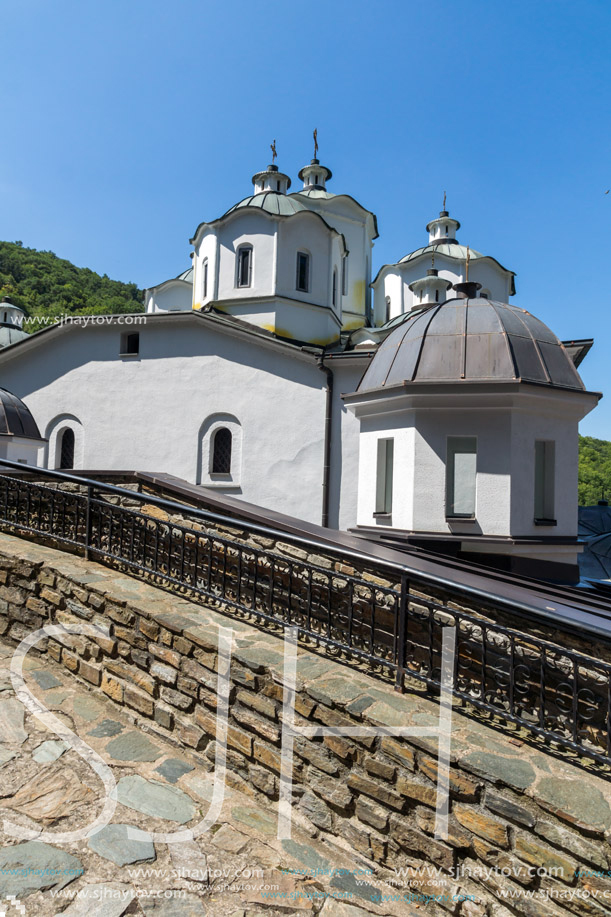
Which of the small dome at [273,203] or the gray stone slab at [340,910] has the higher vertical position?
the small dome at [273,203]

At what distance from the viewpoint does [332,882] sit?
8.69 feet

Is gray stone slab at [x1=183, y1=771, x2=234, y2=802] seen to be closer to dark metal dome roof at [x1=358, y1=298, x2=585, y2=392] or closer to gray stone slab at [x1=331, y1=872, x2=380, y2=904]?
gray stone slab at [x1=331, y1=872, x2=380, y2=904]

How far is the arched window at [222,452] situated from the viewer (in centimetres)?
1310

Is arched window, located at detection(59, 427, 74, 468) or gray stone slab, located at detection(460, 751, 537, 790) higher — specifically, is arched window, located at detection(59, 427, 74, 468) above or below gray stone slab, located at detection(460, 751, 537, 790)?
above

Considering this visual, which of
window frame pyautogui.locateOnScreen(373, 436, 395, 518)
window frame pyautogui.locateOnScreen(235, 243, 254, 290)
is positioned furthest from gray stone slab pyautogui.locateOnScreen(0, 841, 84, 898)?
window frame pyautogui.locateOnScreen(235, 243, 254, 290)

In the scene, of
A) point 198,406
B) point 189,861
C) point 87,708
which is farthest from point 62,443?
point 189,861

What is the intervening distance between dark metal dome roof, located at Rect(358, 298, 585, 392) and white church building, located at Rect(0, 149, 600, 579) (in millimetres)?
24

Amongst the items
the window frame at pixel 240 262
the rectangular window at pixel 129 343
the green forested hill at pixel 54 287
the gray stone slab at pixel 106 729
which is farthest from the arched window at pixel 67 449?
the green forested hill at pixel 54 287

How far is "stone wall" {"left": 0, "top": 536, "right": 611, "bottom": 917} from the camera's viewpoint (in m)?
2.34

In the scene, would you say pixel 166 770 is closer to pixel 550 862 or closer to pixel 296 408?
pixel 550 862

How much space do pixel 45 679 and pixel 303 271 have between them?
1421cm

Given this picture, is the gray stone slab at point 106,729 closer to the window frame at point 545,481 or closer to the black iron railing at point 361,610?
the black iron railing at point 361,610

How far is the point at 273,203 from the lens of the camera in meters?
16.6

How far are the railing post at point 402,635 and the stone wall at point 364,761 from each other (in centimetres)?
12
